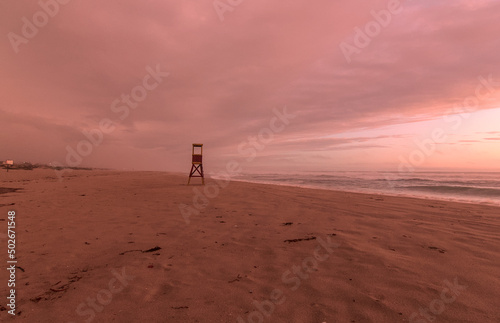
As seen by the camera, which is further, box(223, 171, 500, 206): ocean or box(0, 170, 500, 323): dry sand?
box(223, 171, 500, 206): ocean

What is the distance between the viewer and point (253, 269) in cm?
335

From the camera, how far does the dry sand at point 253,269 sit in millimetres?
2406

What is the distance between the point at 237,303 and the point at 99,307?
1492mm

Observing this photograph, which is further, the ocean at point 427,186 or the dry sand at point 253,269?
the ocean at point 427,186

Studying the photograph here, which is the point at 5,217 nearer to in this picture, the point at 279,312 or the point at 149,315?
the point at 149,315

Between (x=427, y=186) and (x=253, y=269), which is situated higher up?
(x=427, y=186)

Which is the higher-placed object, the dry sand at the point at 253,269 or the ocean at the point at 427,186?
the ocean at the point at 427,186

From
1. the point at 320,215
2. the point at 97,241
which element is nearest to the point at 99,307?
the point at 97,241

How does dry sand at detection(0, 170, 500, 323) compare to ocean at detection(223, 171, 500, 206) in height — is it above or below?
below

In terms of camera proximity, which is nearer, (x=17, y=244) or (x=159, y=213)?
(x=17, y=244)

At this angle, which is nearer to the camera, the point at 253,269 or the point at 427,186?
the point at 253,269

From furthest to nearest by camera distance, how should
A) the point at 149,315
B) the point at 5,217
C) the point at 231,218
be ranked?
the point at 231,218 < the point at 5,217 < the point at 149,315

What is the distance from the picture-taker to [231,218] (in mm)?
6301

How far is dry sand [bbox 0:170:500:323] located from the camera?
2406 millimetres
